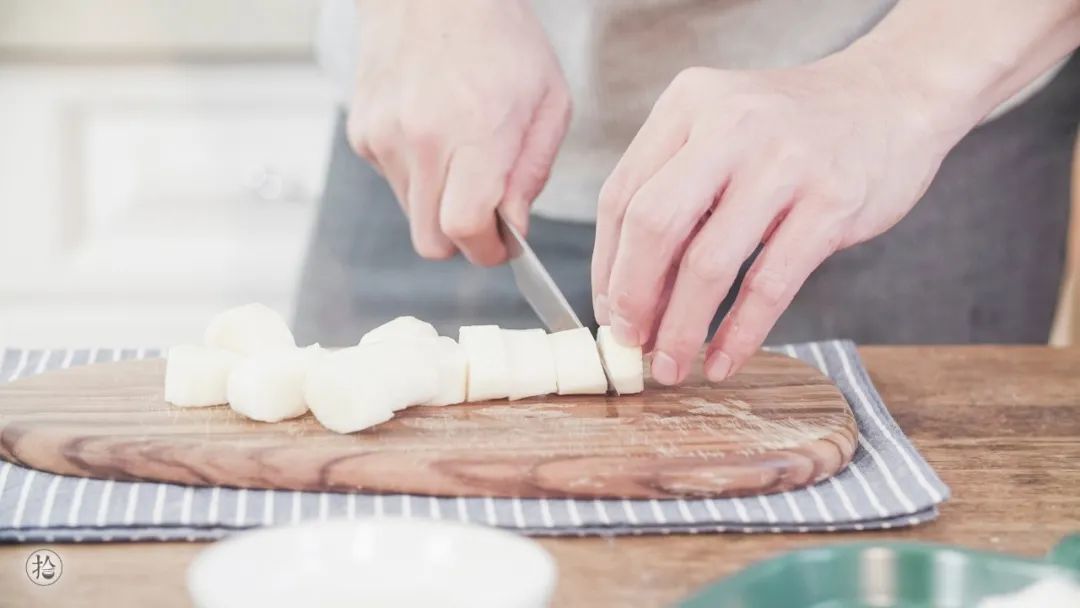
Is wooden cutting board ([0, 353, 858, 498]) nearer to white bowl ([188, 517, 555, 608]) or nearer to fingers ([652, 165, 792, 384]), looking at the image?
fingers ([652, 165, 792, 384])

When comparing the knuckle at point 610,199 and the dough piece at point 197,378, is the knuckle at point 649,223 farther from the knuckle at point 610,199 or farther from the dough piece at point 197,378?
the dough piece at point 197,378

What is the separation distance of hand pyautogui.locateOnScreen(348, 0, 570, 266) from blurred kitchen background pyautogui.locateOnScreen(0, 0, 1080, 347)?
1.04 metres

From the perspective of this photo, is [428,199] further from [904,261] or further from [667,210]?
[904,261]

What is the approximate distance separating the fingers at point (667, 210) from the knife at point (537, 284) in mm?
122

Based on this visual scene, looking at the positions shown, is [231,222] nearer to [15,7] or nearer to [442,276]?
[15,7]

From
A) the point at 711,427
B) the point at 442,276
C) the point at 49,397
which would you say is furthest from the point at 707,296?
the point at 442,276

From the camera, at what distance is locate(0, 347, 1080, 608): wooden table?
78cm

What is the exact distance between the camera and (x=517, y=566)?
2.10 ft

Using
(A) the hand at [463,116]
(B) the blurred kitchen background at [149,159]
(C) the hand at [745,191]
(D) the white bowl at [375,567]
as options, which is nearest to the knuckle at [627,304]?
(C) the hand at [745,191]

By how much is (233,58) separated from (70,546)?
1.67m

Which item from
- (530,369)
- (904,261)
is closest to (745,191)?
(530,369)

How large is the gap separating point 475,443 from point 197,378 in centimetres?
26

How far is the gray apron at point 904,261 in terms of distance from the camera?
167 centimetres

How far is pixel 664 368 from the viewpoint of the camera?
1.12 m
